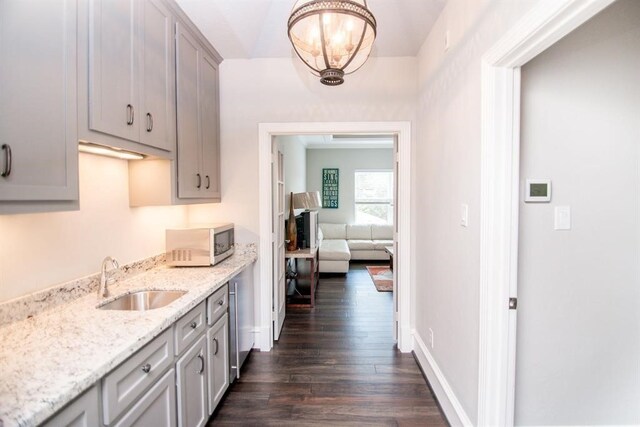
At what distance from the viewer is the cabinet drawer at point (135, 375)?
1060 millimetres

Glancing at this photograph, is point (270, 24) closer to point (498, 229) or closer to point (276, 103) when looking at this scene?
point (276, 103)

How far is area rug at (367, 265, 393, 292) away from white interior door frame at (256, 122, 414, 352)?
1.90 meters

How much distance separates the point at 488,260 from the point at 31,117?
6.45ft

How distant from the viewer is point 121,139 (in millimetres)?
1536

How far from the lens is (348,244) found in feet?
21.7

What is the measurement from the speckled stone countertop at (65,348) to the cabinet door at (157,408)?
25 centimetres

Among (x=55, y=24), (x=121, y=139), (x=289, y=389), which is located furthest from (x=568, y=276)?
(x=55, y=24)

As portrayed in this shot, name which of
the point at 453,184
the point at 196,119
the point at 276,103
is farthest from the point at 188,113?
the point at 453,184

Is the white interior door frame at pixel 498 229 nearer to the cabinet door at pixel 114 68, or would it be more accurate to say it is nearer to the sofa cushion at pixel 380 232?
the cabinet door at pixel 114 68

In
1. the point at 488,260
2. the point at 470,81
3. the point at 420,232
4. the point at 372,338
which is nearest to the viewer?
the point at 488,260

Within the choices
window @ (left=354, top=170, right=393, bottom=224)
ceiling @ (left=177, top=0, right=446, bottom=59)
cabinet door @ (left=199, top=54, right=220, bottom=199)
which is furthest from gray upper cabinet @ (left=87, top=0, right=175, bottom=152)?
window @ (left=354, top=170, right=393, bottom=224)

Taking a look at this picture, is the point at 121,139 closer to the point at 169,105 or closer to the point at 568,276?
the point at 169,105

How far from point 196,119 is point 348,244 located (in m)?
4.76

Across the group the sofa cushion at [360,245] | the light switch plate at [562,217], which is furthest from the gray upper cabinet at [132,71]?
the sofa cushion at [360,245]
